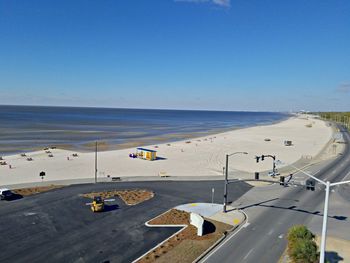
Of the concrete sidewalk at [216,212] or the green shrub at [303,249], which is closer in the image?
the green shrub at [303,249]

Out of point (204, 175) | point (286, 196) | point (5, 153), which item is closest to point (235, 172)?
point (204, 175)

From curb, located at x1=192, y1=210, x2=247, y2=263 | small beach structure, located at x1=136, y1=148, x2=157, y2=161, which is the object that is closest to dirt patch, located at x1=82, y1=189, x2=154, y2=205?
curb, located at x1=192, y1=210, x2=247, y2=263

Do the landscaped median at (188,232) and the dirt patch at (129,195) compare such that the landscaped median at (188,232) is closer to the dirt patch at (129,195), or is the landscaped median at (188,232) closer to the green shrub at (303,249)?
the dirt patch at (129,195)

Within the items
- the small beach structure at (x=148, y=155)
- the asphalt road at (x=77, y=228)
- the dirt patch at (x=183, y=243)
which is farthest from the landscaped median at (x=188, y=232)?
the small beach structure at (x=148, y=155)

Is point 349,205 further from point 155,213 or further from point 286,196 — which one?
point 155,213

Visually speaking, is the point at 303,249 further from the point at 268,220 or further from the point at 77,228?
the point at 77,228

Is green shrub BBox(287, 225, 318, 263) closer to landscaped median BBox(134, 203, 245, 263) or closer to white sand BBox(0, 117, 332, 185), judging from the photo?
landscaped median BBox(134, 203, 245, 263)
